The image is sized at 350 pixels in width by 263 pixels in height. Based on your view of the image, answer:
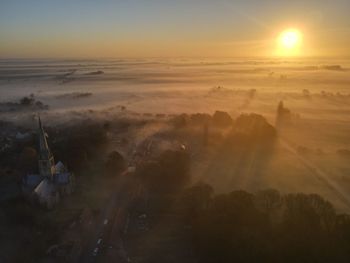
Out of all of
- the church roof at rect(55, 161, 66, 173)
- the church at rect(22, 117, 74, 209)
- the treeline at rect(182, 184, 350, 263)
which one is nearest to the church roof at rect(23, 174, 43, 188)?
the church at rect(22, 117, 74, 209)

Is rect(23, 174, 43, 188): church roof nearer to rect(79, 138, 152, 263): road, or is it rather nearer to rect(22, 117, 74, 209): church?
rect(22, 117, 74, 209): church

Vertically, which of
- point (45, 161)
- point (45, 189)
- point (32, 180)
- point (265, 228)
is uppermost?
point (45, 161)

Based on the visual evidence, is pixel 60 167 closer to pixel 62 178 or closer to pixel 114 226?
pixel 62 178

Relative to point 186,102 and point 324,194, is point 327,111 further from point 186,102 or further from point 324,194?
point 324,194

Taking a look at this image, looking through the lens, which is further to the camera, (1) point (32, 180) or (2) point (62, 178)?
(2) point (62, 178)

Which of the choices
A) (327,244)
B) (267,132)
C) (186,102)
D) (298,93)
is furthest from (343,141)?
(298,93)

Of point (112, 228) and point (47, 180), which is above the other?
point (47, 180)

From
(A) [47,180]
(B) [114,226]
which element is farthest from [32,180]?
(B) [114,226]
